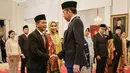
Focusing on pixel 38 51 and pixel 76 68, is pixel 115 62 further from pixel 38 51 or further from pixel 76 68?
pixel 76 68

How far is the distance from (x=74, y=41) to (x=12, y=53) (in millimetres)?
3150

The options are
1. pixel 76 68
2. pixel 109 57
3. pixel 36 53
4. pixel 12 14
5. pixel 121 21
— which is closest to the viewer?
pixel 76 68

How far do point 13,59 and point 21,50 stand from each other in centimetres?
47

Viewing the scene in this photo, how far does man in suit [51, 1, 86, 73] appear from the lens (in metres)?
2.55

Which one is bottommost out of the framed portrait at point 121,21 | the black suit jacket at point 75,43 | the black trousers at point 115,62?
the black trousers at point 115,62

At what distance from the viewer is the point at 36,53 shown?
294 cm

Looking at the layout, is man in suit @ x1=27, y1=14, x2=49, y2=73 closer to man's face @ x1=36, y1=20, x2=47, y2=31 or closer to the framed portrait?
man's face @ x1=36, y1=20, x2=47, y2=31

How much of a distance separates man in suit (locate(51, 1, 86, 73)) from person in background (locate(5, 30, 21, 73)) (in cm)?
298

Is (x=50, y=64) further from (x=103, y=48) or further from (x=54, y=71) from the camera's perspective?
(x=103, y=48)

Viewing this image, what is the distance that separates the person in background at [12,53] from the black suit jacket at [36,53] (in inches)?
98.9

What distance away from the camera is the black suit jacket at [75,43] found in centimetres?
255

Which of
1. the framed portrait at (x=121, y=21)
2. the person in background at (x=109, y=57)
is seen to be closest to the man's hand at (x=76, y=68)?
the person in background at (x=109, y=57)

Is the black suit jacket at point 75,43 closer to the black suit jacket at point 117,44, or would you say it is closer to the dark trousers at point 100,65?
the dark trousers at point 100,65

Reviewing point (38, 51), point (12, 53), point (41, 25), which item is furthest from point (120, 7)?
point (38, 51)
